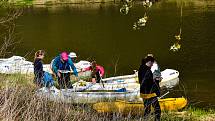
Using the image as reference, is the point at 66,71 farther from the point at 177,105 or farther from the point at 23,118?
the point at 23,118

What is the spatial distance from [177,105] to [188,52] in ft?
55.5

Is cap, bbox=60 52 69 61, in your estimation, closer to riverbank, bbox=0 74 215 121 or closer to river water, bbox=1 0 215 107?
river water, bbox=1 0 215 107

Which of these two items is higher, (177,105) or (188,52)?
(177,105)

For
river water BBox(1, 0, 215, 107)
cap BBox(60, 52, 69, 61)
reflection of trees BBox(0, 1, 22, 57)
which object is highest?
reflection of trees BBox(0, 1, 22, 57)

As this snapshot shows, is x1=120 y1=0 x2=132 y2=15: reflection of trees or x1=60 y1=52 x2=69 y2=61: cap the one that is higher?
x1=120 y1=0 x2=132 y2=15: reflection of trees

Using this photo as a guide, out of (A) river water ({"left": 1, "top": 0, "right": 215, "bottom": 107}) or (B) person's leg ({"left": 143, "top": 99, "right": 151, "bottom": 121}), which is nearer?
(B) person's leg ({"left": 143, "top": 99, "right": 151, "bottom": 121})

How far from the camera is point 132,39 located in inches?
1588

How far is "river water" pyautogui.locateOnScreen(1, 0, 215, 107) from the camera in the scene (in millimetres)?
24369

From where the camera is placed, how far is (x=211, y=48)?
106 feet

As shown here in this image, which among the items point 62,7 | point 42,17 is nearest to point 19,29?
point 42,17

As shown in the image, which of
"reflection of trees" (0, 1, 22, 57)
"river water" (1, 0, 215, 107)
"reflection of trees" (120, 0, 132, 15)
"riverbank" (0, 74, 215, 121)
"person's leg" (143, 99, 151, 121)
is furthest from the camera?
"river water" (1, 0, 215, 107)

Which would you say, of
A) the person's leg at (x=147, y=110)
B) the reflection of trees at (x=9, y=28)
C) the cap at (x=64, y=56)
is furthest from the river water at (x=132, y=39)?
the person's leg at (x=147, y=110)

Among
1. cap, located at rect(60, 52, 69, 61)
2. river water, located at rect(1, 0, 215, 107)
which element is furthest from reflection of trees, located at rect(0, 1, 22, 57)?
cap, located at rect(60, 52, 69, 61)

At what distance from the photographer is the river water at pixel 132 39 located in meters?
24.4
